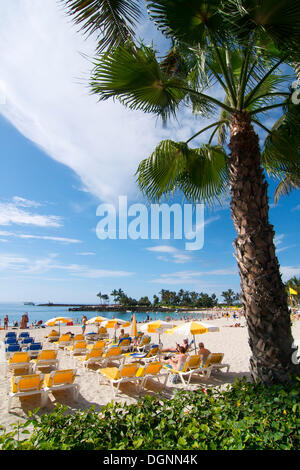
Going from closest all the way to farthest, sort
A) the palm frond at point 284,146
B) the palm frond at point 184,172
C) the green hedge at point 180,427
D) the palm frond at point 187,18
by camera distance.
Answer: the green hedge at point 180,427
the palm frond at point 187,18
the palm frond at point 284,146
the palm frond at point 184,172

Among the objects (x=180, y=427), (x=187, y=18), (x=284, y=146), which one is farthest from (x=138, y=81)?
(x=180, y=427)

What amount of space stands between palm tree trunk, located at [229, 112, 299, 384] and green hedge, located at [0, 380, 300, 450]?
0.51 m

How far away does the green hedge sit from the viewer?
82.9 inches

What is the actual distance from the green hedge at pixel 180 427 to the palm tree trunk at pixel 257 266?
51 cm

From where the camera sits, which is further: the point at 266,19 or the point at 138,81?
the point at 138,81

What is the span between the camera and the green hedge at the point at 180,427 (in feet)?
6.91

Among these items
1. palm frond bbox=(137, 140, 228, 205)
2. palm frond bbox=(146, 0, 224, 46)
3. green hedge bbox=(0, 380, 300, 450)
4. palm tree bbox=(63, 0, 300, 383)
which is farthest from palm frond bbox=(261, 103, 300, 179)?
green hedge bbox=(0, 380, 300, 450)

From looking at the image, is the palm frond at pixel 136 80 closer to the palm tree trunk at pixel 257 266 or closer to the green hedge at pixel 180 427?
the palm tree trunk at pixel 257 266

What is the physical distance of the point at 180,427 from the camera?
243 cm

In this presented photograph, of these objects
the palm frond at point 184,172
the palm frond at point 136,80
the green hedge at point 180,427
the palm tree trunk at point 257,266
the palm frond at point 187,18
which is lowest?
the green hedge at point 180,427

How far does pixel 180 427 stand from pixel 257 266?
7.41ft

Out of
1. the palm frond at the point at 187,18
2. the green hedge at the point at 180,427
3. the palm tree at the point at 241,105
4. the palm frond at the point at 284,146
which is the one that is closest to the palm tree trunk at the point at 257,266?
the palm tree at the point at 241,105

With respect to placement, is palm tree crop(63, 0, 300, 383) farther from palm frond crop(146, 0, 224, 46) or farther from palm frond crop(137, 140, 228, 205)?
palm frond crop(137, 140, 228, 205)

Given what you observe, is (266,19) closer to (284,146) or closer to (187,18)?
(187,18)
